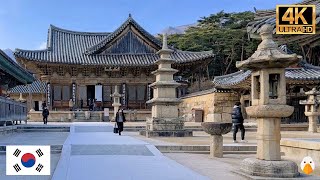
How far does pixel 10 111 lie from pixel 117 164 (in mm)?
15350

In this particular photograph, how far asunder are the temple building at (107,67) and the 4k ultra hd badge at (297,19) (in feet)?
107

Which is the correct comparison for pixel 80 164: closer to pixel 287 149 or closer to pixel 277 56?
pixel 277 56

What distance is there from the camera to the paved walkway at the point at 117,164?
863cm

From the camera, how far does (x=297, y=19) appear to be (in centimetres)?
654

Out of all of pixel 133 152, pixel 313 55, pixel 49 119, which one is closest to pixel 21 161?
pixel 133 152

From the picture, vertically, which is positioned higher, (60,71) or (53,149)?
(60,71)

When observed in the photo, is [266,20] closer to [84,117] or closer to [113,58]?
[84,117]

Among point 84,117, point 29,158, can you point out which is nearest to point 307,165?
point 29,158

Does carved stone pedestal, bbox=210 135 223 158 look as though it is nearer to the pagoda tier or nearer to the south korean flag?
the south korean flag

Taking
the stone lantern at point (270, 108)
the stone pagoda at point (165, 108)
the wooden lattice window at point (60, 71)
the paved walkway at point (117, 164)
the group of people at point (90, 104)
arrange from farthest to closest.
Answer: the group of people at point (90, 104)
the wooden lattice window at point (60, 71)
the stone pagoda at point (165, 108)
the stone lantern at point (270, 108)
the paved walkway at point (117, 164)

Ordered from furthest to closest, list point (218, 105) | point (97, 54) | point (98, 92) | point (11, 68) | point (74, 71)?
point (97, 54) < point (98, 92) < point (74, 71) < point (218, 105) < point (11, 68)

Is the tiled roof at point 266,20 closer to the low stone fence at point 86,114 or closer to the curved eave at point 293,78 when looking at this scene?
the curved eave at point 293,78

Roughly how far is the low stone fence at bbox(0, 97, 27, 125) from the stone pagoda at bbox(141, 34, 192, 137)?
7070 millimetres

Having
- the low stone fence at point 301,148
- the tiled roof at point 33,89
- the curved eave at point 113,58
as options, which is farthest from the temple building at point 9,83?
the tiled roof at point 33,89
